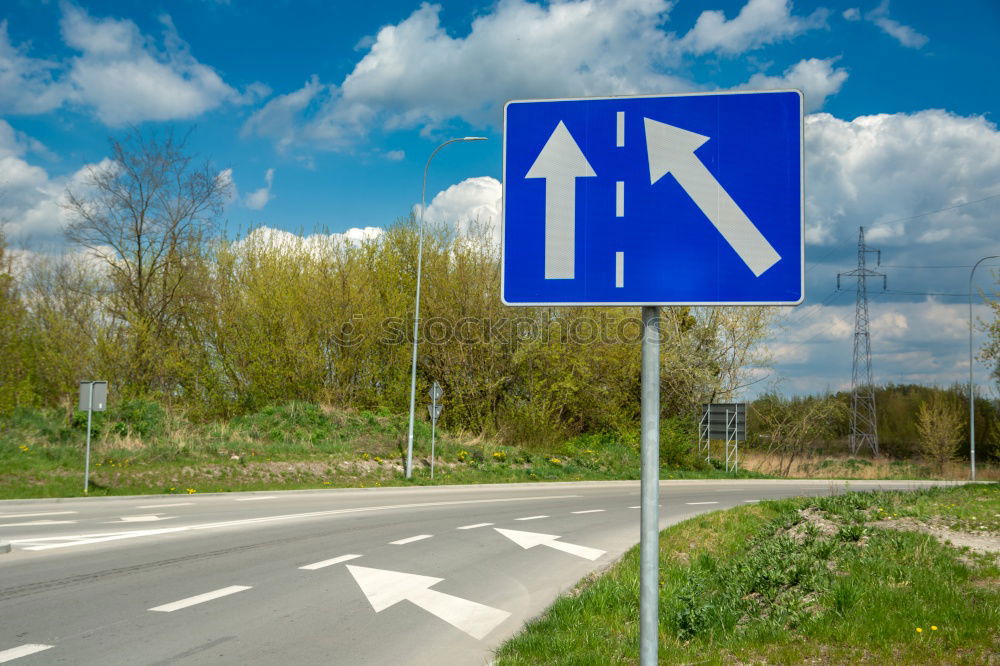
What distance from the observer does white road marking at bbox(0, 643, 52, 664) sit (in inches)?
220

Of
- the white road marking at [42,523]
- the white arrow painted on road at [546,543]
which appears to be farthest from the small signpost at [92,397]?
the white arrow painted on road at [546,543]

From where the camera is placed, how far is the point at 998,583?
6.02 m

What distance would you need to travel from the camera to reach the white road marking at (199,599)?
23.7ft

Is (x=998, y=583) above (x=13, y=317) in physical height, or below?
below

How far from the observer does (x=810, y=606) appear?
5.72 metres

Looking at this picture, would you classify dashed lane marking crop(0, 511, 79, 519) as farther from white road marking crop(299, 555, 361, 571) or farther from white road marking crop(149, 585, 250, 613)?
white road marking crop(149, 585, 250, 613)

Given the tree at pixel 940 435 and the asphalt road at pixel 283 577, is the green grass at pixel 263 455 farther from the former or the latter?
the tree at pixel 940 435

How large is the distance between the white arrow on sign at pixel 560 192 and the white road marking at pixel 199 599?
6073mm

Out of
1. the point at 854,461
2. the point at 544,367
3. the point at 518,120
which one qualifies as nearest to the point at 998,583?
the point at 518,120

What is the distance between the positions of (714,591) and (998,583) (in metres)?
2.27

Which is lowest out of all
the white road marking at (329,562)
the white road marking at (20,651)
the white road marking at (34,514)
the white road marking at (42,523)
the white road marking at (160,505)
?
the white road marking at (160,505)

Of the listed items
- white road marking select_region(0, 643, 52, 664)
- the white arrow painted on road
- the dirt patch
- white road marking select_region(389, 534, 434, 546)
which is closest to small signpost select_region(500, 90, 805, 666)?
white road marking select_region(0, 643, 52, 664)

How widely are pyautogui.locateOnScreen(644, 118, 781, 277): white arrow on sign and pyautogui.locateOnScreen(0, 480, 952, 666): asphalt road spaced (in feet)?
14.3

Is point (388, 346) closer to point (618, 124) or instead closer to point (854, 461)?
point (854, 461)
